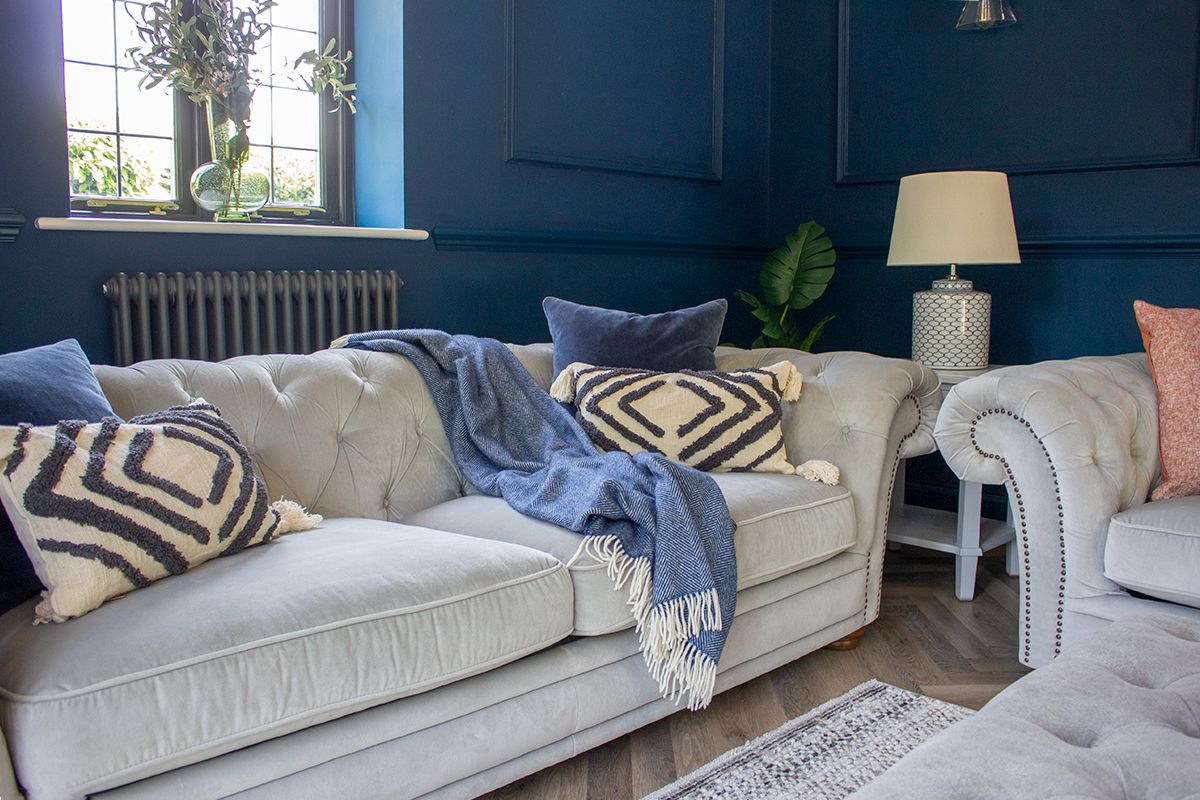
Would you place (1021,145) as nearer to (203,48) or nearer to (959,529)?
(959,529)

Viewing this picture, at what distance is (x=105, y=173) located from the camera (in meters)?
2.96

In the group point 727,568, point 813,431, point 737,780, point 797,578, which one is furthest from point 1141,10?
point 737,780

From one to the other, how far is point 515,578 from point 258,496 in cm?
47

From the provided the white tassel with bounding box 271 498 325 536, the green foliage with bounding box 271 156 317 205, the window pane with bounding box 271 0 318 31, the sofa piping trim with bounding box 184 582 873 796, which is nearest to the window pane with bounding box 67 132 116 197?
the green foliage with bounding box 271 156 317 205

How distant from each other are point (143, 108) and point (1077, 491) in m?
2.60

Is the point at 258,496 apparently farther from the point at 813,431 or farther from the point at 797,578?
the point at 813,431

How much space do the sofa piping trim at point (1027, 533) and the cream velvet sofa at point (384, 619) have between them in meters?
0.24

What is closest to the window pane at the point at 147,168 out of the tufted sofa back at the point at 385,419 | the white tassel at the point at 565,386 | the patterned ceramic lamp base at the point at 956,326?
the tufted sofa back at the point at 385,419

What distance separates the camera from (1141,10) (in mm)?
3396

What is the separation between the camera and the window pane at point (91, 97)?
288cm

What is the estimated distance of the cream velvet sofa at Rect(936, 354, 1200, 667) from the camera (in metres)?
2.21

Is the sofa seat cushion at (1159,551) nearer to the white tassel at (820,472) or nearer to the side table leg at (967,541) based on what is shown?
the white tassel at (820,472)

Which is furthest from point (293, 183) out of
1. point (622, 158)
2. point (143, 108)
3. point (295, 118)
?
point (622, 158)

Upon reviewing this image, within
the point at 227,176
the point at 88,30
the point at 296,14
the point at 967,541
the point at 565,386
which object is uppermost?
the point at 296,14
